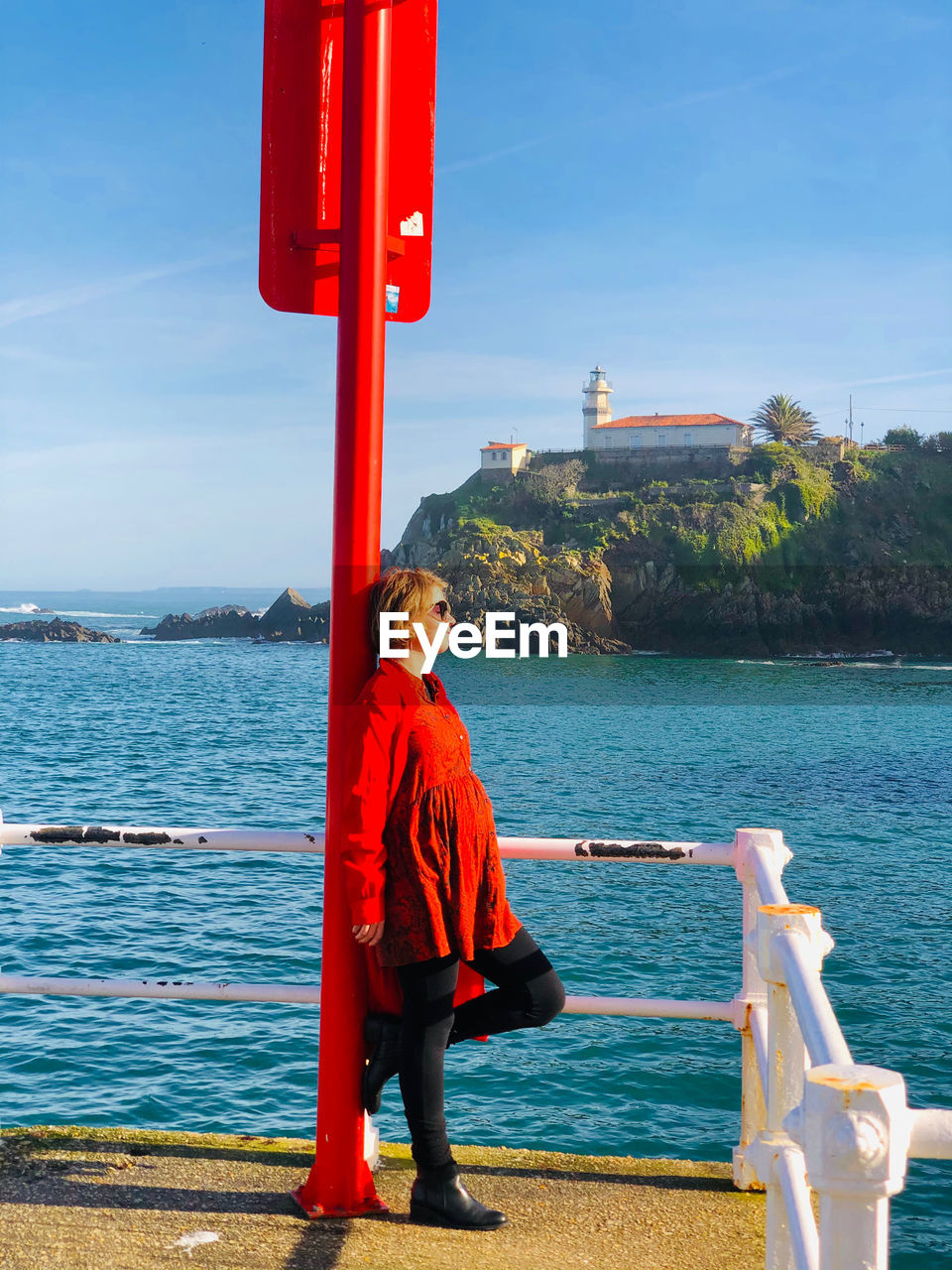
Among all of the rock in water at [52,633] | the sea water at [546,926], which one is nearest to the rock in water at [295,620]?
the rock in water at [52,633]

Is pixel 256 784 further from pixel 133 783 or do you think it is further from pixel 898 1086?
pixel 898 1086

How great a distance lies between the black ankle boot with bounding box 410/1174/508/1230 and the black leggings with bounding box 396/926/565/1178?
4 cm

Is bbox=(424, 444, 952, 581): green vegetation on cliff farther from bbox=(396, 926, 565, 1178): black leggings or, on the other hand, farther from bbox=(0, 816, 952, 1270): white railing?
bbox=(396, 926, 565, 1178): black leggings

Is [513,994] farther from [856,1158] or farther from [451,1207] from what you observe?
[856,1158]

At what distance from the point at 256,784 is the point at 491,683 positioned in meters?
45.5

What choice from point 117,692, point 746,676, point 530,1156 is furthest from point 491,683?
point 530,1156

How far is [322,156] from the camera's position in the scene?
3.21 m

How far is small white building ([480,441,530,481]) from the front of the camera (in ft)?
353

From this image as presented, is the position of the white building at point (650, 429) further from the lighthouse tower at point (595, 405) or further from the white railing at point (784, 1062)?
the white railing at point (784, 1062)

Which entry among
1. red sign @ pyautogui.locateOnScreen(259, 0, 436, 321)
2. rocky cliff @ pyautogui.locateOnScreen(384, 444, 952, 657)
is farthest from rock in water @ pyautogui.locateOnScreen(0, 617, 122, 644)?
red sign @ pyautogui.locateOnScreen(259, 0, 436, 321)

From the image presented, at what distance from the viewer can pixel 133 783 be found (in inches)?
1340

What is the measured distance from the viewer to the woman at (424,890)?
2805 millimetres

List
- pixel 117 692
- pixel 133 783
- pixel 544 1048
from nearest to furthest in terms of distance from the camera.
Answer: pixel 544 1048
pixel 133 783
pixel 117 692

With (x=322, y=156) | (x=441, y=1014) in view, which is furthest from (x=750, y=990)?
(x=322, y=156)
